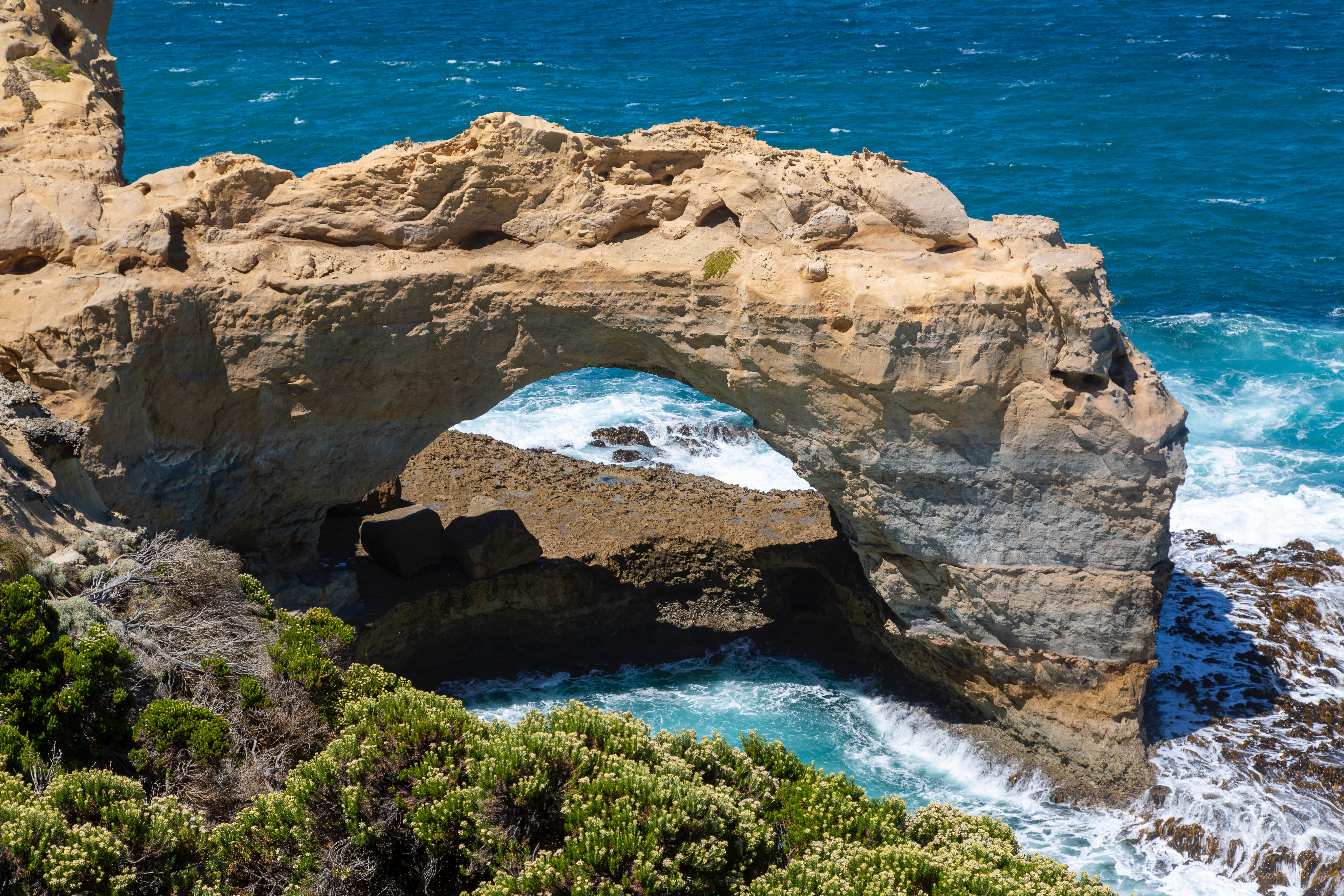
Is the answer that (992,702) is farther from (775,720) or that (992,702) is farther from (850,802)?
(850,802)

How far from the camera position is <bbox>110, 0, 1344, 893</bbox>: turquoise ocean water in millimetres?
22203

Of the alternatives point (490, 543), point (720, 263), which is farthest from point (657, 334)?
point (490, 543)

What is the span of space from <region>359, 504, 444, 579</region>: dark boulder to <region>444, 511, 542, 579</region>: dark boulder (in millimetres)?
282

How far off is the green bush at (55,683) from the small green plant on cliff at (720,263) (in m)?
9.76

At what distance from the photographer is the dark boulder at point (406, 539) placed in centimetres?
2194

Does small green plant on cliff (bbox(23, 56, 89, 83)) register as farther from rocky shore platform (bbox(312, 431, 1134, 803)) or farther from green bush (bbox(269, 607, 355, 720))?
green bush (bbox(269, 607, 355, 720))

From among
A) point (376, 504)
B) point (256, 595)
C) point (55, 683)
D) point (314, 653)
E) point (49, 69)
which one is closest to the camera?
point (55, 683)

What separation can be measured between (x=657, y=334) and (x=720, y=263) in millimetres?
1607

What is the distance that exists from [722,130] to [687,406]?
16.6 metres

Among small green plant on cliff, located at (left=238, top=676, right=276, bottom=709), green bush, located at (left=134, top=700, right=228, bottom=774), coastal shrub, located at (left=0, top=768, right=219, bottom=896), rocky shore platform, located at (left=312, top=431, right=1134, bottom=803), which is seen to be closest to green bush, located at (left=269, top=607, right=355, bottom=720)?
small green plant on cliff, located at (left=238, top=676, right=276, bottom=709)

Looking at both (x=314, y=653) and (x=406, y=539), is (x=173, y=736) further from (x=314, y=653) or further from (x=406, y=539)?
(x=406, y=539)

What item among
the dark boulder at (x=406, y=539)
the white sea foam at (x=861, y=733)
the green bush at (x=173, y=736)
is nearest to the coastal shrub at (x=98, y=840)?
the green bush at (x=173, y=736)

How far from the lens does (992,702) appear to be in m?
20.2

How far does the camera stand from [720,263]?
58.6ft
